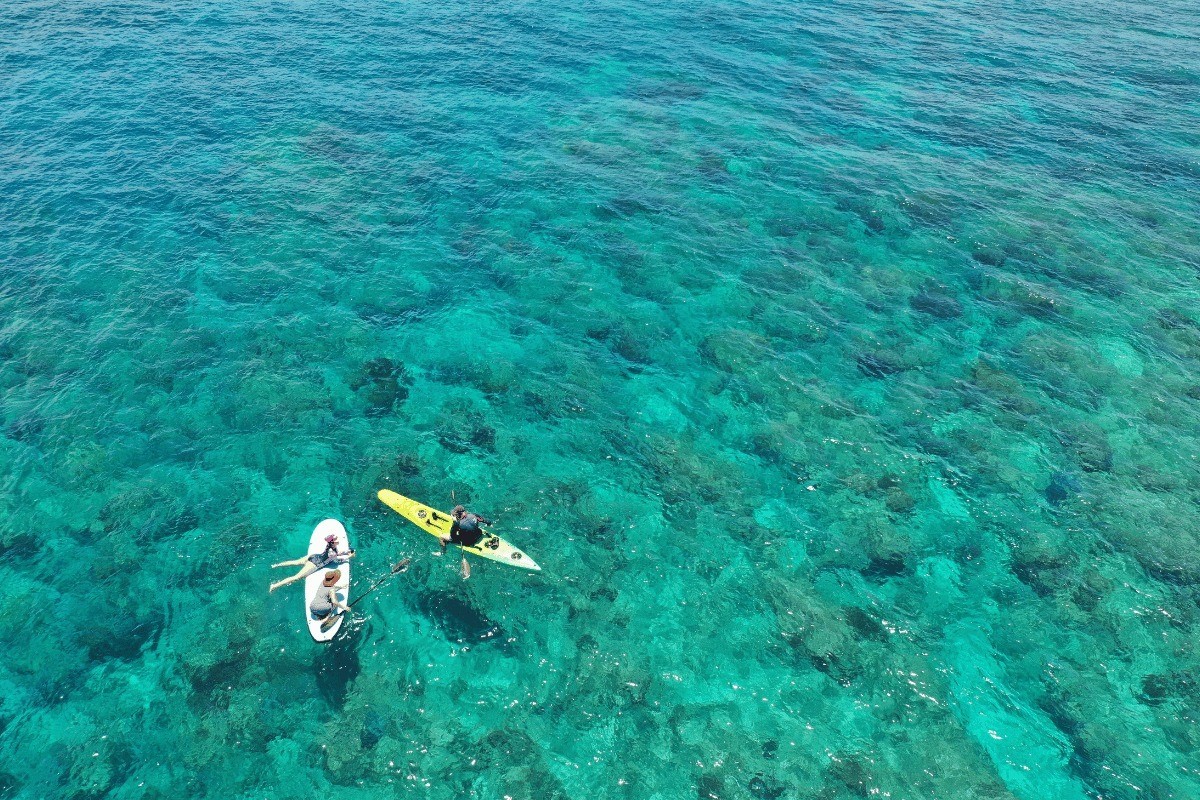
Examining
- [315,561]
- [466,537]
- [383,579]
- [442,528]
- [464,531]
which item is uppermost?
[464,531]

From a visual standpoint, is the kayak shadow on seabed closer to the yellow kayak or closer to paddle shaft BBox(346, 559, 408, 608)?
paddle shaft BBox(346, 559, 408, 608)

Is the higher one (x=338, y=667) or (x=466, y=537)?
(x=466, y=537)

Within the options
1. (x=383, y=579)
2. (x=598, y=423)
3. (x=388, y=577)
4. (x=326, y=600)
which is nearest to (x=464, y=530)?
(x=388, y=577)

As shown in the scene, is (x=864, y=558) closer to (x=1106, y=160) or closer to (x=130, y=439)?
(x=130, y=439)

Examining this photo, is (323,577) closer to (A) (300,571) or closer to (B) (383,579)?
(A) (300,571)

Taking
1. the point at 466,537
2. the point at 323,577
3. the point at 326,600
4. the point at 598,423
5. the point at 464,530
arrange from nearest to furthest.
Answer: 1. the point at 326,600
2. the point at 323,577
3. the point at 464,530
4. the point at 466,537
5. the point at 598,423

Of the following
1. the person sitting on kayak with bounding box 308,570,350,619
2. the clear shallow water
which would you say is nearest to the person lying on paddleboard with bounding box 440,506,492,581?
the clear shallow water

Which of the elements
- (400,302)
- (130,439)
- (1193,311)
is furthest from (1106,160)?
(130,439)
